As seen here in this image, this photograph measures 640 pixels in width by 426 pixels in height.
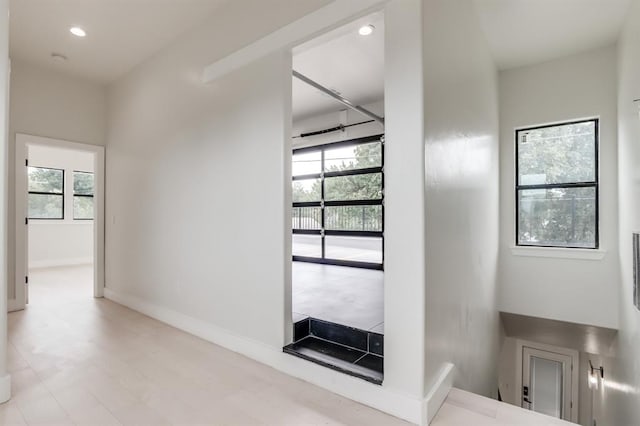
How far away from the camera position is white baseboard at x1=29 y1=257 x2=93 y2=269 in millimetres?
7195

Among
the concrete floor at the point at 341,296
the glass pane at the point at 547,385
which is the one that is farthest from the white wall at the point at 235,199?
the glass pane at the point at 547,385

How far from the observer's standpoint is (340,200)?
240 inches

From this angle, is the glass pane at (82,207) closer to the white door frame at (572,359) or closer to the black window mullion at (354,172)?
the black window mullion at (354,172)

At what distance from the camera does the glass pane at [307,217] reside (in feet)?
21.2

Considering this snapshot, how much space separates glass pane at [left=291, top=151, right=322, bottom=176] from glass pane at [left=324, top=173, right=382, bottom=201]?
1.28ft

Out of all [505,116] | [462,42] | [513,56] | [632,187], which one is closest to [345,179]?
[505,116]

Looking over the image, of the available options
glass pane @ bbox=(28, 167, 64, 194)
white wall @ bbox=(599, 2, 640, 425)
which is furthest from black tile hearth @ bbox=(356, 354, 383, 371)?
glass pane @ bbox=(28, 167, 64, 194)

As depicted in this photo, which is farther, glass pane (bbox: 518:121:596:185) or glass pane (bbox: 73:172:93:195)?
glass pane (bbox: 73:172:93:195)

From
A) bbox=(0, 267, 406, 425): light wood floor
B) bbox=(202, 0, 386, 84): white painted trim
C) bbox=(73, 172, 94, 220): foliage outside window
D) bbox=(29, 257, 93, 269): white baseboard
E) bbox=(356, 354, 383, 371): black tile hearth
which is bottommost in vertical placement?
bbox=(0, 267, 406, 425): light wood floor

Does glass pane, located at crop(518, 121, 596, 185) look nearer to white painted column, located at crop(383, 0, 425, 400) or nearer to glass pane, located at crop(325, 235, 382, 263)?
glass pane, located at crop(325, 235, 382, 263)

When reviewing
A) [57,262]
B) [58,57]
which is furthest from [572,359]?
[57,262]

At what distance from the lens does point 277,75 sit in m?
2.56

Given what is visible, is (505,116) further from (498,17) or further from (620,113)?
(498,17)

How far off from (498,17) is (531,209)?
2576 mm
